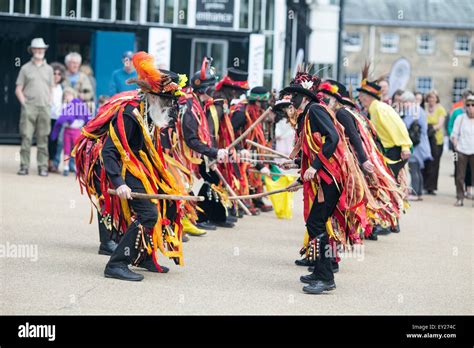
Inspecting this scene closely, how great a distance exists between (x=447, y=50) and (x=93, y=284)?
203 feet

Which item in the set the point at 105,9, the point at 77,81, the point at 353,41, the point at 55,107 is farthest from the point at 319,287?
the point at 353,41

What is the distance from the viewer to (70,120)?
677 inches

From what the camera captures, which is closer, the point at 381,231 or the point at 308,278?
the point at 308,278

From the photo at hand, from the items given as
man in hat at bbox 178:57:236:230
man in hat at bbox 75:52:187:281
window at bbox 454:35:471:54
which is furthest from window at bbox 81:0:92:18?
window at bbox 454:35:471:54

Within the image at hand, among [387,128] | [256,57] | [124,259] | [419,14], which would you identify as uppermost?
[419,14]

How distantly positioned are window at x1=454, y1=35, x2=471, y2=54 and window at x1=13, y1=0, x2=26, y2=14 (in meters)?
47.8

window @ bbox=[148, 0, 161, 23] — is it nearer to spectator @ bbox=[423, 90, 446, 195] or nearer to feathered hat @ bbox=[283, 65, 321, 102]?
spectator @ bbox=[423, 90, 446, 195]

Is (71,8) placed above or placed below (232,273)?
above

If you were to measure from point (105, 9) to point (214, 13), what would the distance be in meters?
2.52

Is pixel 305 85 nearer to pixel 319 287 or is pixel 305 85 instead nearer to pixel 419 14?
pixel 319 287

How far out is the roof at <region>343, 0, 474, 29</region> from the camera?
222ft

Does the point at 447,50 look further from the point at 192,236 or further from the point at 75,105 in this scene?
the point at 192,236

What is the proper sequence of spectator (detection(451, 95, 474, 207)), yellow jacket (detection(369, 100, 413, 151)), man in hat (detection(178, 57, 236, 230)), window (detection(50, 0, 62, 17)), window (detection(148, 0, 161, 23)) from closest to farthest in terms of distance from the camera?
1. man in hat (detection(178, 57, 236, 230))
2. yellow jacket (detection(369, 100, 413, 151))
3. spectator (detection(451, 95, 474, 207))
4. window (detection(50, 0, 62, 17))
5. window (detection(148, 0, 161, 23))

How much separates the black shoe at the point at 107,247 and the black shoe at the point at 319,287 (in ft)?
7.03
